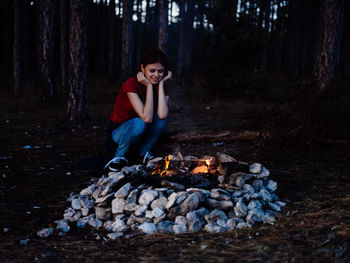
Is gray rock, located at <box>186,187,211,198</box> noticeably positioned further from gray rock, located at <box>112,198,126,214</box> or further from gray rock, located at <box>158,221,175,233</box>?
gray rock, located at <box>112,198,126,214</box>

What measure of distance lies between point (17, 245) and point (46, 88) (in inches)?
353

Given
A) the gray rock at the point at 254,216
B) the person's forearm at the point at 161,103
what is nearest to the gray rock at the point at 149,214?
the gray rock at the point at 254,216

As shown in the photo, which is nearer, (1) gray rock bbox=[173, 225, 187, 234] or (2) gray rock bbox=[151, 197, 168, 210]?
(1) gray rock bbox=[173, 225, 187, 234]

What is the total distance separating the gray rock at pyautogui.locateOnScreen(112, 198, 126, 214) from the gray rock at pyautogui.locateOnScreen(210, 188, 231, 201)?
0.97 m

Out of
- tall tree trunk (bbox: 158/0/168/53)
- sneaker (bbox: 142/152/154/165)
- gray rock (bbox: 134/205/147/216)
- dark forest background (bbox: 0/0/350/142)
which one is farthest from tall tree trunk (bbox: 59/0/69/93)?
gray rock (bbox: 134/205/147/216)

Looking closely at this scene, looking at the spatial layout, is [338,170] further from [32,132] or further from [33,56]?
[33,56]

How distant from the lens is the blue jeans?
4973 millimetres

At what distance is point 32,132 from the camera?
765cm

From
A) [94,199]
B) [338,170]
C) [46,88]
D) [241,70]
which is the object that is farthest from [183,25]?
[94,199]

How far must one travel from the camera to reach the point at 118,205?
144 inches

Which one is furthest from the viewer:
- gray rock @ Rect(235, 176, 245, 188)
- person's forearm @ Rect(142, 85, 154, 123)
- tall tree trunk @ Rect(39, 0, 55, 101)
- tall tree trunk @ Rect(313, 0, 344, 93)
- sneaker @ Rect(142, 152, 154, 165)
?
tall tree trunk @ Rect(39, 0, 55, 101)

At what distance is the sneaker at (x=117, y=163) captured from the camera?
4902 mm

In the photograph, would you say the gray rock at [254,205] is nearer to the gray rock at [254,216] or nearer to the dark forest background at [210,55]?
the gray rock at [254,216]

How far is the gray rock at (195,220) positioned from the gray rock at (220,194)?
1.01ft
